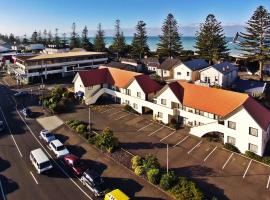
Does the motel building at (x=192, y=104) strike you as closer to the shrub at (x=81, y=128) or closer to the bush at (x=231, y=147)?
the bush at (x=231, y=147)

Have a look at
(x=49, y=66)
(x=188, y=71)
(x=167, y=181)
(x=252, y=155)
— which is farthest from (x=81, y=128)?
(x=49, y=66)

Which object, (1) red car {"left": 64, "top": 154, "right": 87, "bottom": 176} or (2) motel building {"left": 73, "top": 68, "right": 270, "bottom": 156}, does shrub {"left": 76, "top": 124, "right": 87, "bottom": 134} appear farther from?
(2) motel building {"left": 73, "top": 68, "right": 270, "bottom": 156}

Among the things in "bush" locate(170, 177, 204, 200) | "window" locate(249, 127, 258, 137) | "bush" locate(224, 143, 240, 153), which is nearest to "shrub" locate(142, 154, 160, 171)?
"bush" locate(170, 177, 204, 200)

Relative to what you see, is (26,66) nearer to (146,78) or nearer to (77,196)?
(146,78)

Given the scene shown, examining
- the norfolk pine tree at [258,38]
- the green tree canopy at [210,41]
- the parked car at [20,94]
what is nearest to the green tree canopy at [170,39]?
the green tree canopy at [210,41]

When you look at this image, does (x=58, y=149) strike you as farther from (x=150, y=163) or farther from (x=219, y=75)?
(x=219, y=75)
